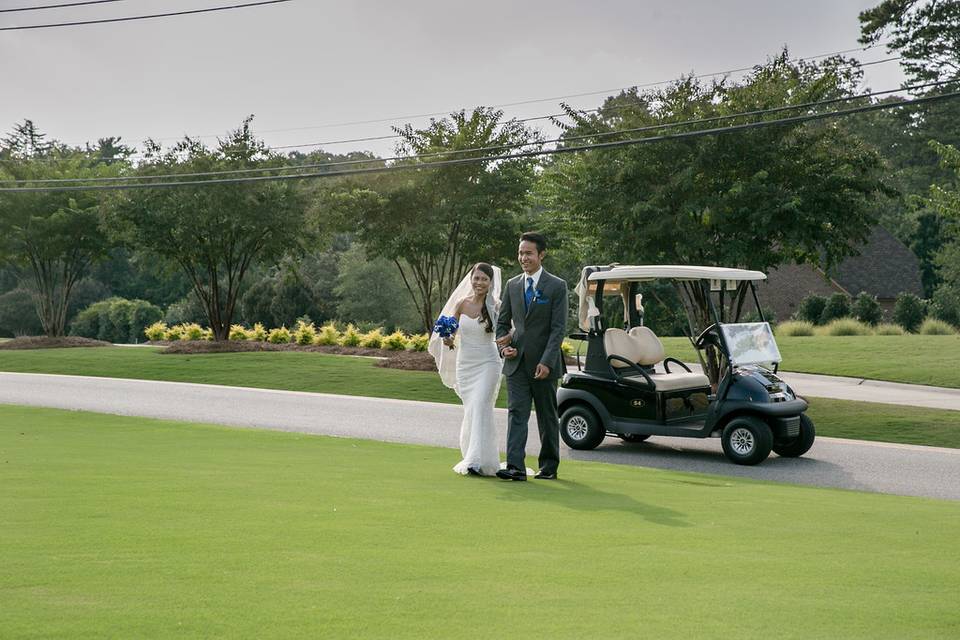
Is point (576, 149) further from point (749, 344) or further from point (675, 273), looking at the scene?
point (749, 344)

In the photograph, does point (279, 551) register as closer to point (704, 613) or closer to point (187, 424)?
point (704, 613)

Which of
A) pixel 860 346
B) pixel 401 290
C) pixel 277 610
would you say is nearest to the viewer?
pixel 277 610

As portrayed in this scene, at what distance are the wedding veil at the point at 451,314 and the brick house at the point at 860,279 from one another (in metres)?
42.1

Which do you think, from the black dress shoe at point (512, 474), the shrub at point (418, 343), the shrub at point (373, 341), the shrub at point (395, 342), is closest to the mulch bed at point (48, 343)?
the shrub at point (373, 341)

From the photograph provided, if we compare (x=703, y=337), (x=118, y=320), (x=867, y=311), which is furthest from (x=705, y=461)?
(x=118, y=320)

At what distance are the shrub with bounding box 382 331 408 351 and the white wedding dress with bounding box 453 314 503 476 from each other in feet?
73.6

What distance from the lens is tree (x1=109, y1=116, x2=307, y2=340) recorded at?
33.3 metres

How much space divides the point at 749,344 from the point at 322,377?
14.2 metres

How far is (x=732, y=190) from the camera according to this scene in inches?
774

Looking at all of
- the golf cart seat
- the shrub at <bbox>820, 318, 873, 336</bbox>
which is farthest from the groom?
the shrub at <bbox>820, 318, 873, 336</bbox>

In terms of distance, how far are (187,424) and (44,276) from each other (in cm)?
2704

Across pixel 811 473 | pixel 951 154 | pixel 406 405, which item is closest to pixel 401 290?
pixel 406 405

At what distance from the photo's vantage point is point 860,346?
3366cm

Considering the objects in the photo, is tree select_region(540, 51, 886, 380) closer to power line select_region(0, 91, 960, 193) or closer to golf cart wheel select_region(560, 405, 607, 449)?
power line select_region(0, 91, 960, 193)
